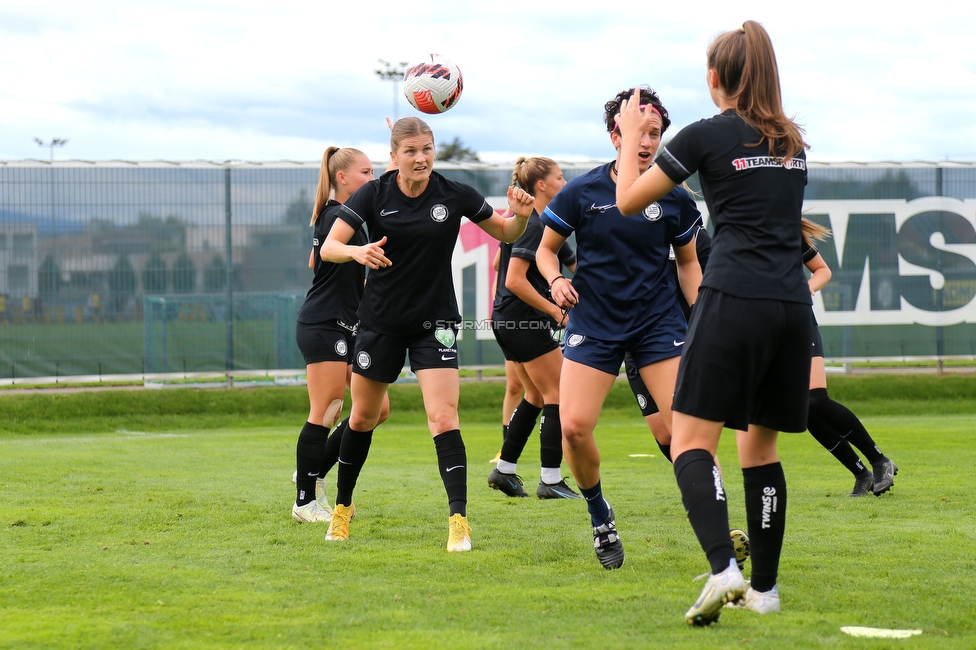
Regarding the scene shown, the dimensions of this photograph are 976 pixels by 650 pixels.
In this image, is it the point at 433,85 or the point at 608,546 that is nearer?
the point at 608,546

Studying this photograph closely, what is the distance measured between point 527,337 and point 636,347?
2.36 metres

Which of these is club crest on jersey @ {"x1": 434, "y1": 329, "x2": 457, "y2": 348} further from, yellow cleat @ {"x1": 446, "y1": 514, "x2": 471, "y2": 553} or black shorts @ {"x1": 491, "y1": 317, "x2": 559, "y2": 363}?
black shorts @ {"x1": 491, "y1": 317, "x2": 559, "y2": 363}

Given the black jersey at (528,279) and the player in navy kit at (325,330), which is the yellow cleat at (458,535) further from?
the black jersey at (528,279)

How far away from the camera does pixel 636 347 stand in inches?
188

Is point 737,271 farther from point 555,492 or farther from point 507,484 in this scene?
point 507,484

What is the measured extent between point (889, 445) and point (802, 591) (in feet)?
21.6

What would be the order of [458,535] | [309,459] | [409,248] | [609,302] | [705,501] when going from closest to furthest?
[705,501] < [609,302] < [458,535] < [409,248] < [309,459]

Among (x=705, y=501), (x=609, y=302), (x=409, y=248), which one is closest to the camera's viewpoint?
(x=705, y=501)

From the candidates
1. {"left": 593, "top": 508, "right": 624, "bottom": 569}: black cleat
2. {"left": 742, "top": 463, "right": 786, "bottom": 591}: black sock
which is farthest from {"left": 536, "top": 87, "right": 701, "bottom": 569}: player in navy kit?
{"left": 742, "top": 463, "right": 786, "bottom": 591}: black sock

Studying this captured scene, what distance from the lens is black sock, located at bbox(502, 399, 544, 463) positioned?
23.8 feet

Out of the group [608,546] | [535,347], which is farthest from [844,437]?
[608,546]

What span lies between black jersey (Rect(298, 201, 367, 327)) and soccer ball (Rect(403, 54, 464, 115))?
2.78 feet

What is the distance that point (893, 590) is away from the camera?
4.03 m

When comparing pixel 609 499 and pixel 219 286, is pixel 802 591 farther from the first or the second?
pixel 219 286
